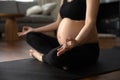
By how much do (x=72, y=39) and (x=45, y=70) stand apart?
0.31m

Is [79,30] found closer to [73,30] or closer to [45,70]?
[73,30]

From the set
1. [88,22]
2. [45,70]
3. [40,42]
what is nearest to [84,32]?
[88,22]

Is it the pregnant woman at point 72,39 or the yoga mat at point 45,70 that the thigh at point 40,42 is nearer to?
the pregnant woman at point 72,39

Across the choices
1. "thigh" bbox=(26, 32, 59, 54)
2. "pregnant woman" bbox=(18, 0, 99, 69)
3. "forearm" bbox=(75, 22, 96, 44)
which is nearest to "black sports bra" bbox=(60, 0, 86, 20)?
"pregnant woman" bbox=(18, 0, 99, 69)

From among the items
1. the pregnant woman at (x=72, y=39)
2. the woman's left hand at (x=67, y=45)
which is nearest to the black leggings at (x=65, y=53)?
the pregnant woman at (x=72, y=39)

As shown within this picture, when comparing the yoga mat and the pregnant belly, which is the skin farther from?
the yoga mat

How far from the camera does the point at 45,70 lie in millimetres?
1572

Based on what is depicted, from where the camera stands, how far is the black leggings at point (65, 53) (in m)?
1.51

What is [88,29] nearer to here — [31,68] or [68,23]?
[68,23]

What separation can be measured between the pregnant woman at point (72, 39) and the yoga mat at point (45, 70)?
50 mm

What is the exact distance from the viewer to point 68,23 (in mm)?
1646

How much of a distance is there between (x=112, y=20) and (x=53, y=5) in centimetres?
115

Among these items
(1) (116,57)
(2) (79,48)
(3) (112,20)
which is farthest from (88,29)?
(3) (112,20)

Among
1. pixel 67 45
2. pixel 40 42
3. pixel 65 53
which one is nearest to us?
pixel 67 45
